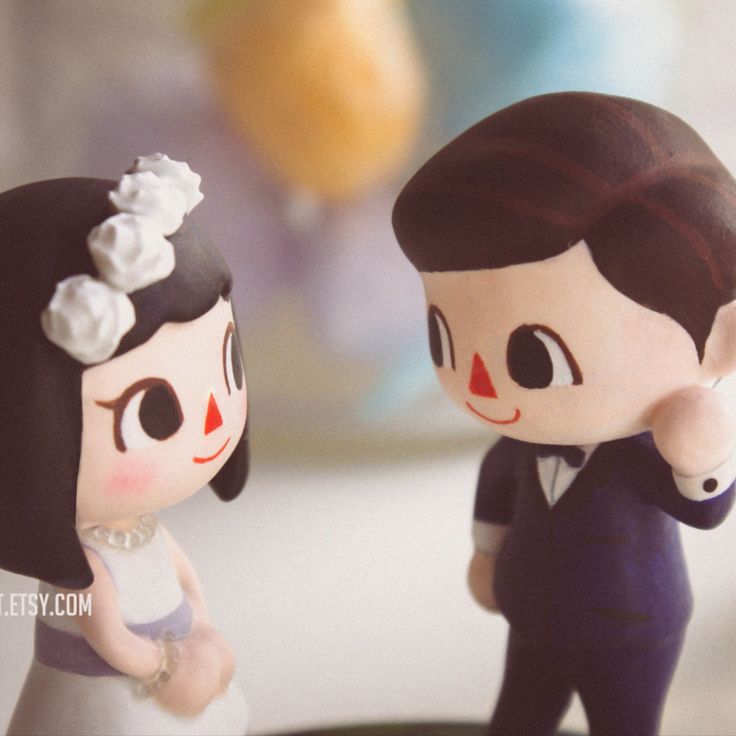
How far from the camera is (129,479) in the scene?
1.98ft

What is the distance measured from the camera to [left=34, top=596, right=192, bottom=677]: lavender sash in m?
0.67

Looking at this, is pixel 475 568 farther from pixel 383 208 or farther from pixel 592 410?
pixel 383 208

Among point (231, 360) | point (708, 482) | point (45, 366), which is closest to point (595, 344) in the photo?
point (708, 482)

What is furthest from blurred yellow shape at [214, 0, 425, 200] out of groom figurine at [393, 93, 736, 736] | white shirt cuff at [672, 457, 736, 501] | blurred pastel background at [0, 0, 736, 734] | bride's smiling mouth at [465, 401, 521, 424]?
white shirt cuff at [672, 457, 736, 501]

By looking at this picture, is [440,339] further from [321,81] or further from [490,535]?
[321,81]

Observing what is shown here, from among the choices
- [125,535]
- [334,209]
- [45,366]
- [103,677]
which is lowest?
[103,677]

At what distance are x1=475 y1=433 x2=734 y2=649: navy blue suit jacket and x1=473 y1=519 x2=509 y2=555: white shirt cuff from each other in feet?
0.25

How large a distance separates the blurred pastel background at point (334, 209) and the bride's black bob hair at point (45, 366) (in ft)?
1.19

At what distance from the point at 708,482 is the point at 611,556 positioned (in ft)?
0.32

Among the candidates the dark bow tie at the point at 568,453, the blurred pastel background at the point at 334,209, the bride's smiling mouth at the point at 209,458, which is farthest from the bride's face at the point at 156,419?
the blurred pastel background at the point at 334,209

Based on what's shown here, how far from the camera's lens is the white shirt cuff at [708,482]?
0.66 meters

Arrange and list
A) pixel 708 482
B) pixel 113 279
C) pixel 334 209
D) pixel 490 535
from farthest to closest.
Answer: pixel 334 209 < pixel 490 535 < pixel 708 482 < pixel 113 279

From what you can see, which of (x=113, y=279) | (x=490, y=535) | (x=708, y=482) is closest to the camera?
(x=113, y=279)

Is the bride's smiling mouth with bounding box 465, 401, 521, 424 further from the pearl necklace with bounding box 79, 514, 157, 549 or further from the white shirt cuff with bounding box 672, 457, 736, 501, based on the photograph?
the pearl necklace with bounding box 79, 514, 157, 549
